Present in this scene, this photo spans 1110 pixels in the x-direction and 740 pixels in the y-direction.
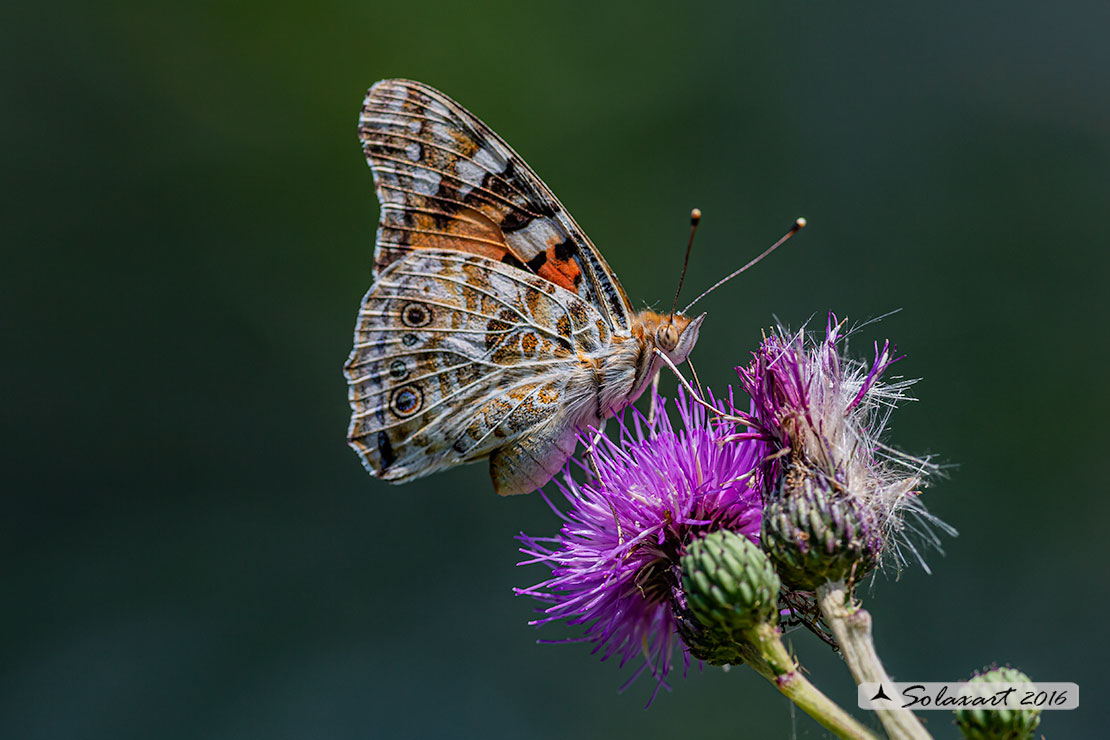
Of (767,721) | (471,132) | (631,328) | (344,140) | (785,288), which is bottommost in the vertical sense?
(767,721)

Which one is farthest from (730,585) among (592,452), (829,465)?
(592,452)

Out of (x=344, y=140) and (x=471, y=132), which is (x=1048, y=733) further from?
(x=344, y=140)

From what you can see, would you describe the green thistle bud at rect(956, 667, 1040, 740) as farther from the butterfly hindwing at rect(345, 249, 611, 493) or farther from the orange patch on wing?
the orange patch on wing

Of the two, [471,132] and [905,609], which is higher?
[471,132]

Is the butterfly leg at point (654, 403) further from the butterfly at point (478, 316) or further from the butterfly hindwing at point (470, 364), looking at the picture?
the butterfly hindwing at point (470, 364)

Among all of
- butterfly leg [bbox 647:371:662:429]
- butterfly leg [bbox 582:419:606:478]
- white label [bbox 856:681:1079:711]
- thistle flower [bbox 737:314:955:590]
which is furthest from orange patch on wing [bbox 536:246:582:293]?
white label [bbox 856:681:1079:711]

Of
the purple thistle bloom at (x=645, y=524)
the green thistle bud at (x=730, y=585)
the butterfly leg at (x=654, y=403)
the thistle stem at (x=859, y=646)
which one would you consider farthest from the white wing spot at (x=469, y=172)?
the thistle stem at (x=859, y=646)

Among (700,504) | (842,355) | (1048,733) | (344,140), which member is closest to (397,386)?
(700,504)
